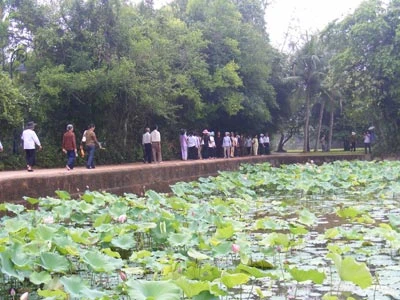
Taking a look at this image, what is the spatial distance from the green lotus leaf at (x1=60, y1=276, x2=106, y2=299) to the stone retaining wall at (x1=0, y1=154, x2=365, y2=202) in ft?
18.1

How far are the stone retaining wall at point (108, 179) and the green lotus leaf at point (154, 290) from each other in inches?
234

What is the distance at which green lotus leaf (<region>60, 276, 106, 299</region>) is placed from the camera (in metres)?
2.52

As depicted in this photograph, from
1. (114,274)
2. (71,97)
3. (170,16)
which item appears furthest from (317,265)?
(170,16)

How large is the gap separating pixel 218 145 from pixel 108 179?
12.3 meters

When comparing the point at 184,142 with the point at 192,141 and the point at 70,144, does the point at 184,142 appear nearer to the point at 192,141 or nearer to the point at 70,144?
the point at 192,141

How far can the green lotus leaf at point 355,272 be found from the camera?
2.75m

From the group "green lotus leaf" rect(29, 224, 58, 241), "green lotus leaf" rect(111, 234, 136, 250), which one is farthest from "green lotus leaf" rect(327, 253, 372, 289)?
"green lotus leaf" rect(29, 224, 58, 241)

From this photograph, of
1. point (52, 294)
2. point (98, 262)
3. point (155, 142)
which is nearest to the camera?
point (52, 294)

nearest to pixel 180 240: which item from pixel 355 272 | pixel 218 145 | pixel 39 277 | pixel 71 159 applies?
pixel 39 277

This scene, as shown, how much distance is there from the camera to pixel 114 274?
379cm

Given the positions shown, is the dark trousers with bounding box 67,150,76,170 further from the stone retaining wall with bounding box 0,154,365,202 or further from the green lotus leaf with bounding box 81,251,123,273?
the green lotus leaf with bounding box 81,251,123,273

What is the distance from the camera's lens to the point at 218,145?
2292cm

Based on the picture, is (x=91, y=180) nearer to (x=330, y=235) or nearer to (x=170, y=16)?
(x=330, y=235)

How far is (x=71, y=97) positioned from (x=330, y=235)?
1178 centimetres
